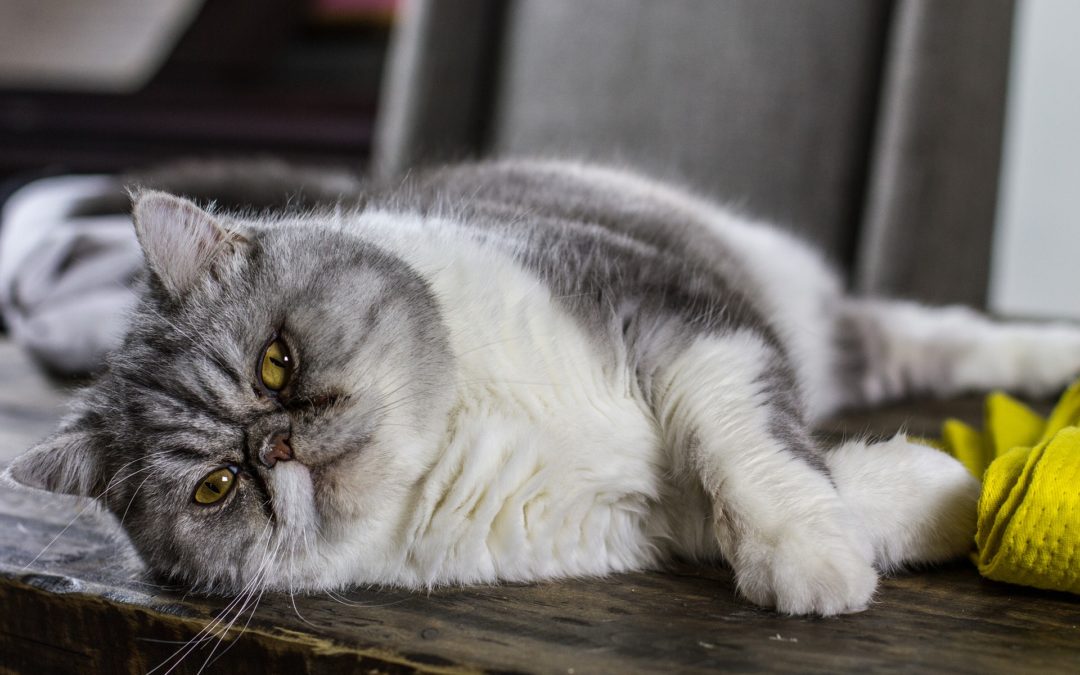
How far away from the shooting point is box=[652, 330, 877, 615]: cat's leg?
928 millimetres

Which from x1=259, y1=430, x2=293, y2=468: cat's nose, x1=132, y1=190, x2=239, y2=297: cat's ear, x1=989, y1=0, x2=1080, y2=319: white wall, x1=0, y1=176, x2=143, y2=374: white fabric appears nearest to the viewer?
x1=259, y1=430, x2=293, y2=468: cat's nose

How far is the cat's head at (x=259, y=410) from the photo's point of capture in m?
1.07

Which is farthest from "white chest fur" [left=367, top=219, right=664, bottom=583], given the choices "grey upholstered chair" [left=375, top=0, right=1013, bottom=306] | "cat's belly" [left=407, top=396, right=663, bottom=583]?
"grey upholstered chair" [left=375, top=0, right=1013, bottom=306]

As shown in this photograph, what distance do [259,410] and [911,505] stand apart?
0.74 meters

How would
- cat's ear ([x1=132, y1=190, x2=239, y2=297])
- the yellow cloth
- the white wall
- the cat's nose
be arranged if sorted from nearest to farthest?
the yellow cloth
the cat's nose
cat's ear ([x1=132, y1=190, x2=239, y2=297])
the white wall

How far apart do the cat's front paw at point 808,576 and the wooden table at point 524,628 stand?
17 mm

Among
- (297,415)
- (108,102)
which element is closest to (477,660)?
(297,415)

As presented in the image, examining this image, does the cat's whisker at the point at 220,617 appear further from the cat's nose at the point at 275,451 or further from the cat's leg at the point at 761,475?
the cat's leg at the point at 761,475

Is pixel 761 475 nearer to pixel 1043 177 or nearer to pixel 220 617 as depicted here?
pixel 220 617

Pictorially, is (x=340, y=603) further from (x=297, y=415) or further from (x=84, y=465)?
(x=84, y=465)

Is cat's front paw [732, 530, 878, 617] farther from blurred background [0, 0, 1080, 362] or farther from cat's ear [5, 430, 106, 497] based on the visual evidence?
blurred background [0, 0, 1080, 362]

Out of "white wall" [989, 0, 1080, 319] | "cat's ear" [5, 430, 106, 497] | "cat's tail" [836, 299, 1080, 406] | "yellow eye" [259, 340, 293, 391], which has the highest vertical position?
"white wall" [989, 0, 1080, 319]

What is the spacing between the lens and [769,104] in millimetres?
2658

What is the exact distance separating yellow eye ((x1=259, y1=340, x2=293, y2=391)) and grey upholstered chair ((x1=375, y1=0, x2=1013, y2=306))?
1.40m
